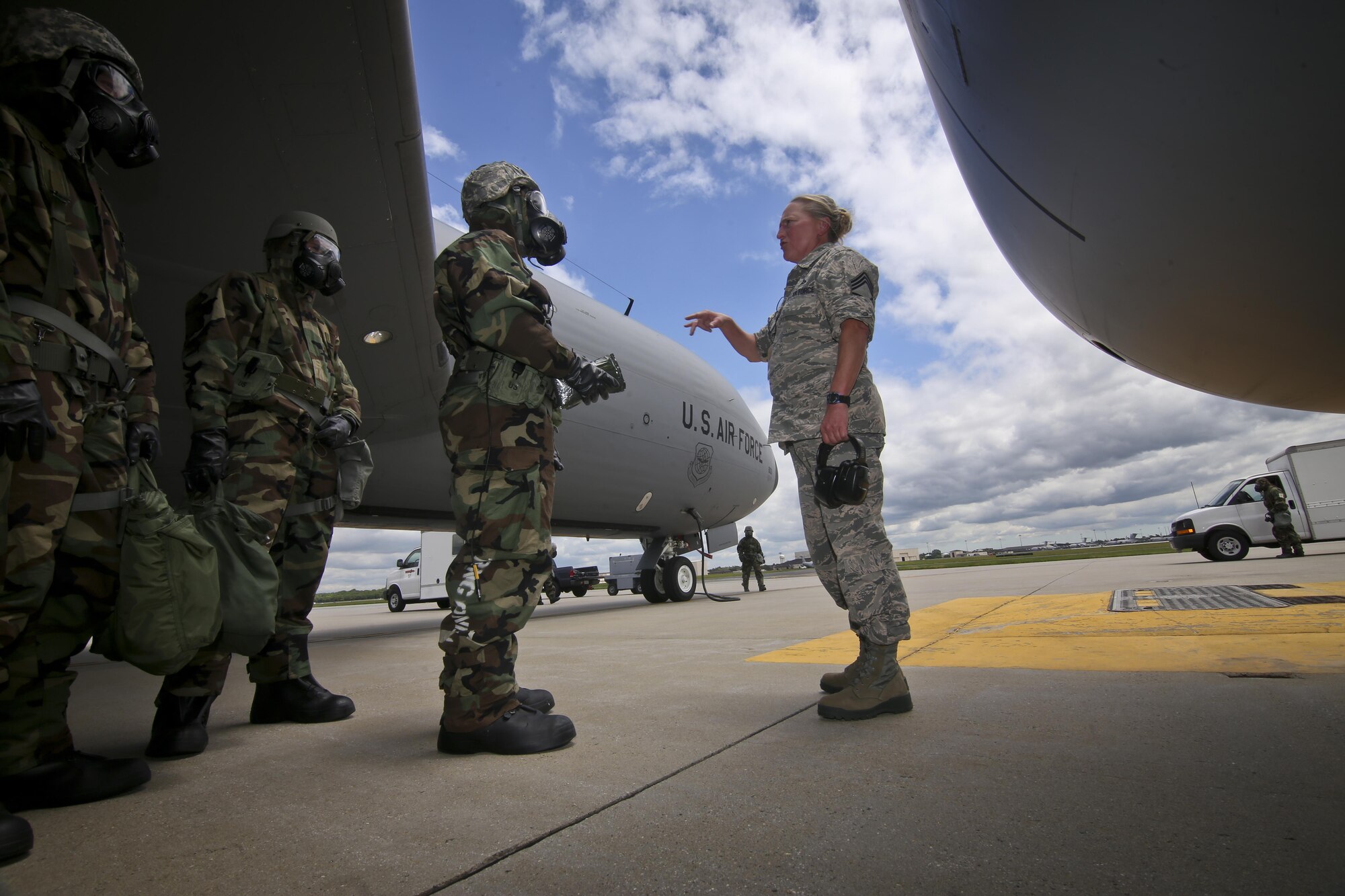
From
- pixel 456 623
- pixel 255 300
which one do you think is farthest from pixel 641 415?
pixel 456 623

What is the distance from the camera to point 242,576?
168cm

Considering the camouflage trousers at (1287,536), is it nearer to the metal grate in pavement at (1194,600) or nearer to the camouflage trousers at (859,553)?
the metal grate in pavement at (1194,600)

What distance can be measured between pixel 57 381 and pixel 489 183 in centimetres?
121

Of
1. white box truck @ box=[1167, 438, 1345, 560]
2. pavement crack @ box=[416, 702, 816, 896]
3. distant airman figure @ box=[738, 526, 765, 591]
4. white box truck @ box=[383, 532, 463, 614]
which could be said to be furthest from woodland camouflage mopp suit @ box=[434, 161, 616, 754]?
white box truck @ box=[383, 532, 463, 614]

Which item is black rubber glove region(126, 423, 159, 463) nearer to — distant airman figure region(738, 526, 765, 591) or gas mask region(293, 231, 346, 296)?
gas mask region(293, 231, 346, 296)

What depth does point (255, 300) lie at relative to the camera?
2.27 meters

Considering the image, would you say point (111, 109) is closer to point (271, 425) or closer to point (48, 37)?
point (48, 37)

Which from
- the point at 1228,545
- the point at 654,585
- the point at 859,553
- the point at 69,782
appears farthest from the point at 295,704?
the point at 1228,545

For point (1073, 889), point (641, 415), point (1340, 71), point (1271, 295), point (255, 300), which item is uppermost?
point (641, 415)

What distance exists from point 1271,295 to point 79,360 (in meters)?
2.25

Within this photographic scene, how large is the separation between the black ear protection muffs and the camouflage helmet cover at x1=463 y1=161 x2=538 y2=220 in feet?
4.19

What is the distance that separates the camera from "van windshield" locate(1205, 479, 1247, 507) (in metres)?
11.3

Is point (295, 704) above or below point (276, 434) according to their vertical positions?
below

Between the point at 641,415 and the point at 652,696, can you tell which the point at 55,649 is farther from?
the point at 641,415
